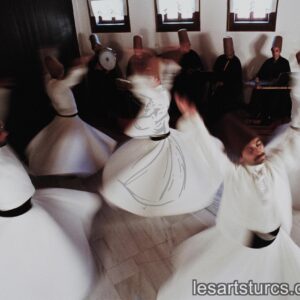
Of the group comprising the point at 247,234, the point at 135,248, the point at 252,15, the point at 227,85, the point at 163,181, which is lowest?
the point at 135,248

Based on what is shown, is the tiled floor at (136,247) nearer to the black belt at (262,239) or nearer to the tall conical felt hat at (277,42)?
the black belt at (262,239)

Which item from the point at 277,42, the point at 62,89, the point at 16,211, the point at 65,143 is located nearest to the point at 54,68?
the point at 62,89

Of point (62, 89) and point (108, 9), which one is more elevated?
point (108, 9)

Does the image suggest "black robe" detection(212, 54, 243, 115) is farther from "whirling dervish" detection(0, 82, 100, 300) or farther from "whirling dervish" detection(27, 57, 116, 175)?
"whirling dervish" detection(0, 82, 100, 300)

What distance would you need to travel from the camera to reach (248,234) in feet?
3.43

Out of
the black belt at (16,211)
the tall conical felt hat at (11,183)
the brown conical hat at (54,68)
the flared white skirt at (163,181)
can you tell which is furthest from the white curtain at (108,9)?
the black belt at (16,211)

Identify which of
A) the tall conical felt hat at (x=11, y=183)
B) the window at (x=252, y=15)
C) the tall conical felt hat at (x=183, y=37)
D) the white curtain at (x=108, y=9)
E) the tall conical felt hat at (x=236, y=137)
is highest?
the white curtain at (x=108, y=9)

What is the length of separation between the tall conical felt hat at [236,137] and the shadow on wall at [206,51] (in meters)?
1.35

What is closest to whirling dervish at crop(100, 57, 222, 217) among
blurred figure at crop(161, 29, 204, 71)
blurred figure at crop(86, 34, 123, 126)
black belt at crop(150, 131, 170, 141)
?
black belt at crop(150, 131, 170, 141)

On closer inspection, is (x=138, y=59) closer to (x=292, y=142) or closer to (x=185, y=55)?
(x=185, y=55)

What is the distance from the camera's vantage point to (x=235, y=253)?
1092 mm

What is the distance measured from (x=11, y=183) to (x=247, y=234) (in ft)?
2.79

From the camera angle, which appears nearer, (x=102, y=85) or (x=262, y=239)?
(x=262, y=239)

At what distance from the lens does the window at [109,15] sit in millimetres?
2049
